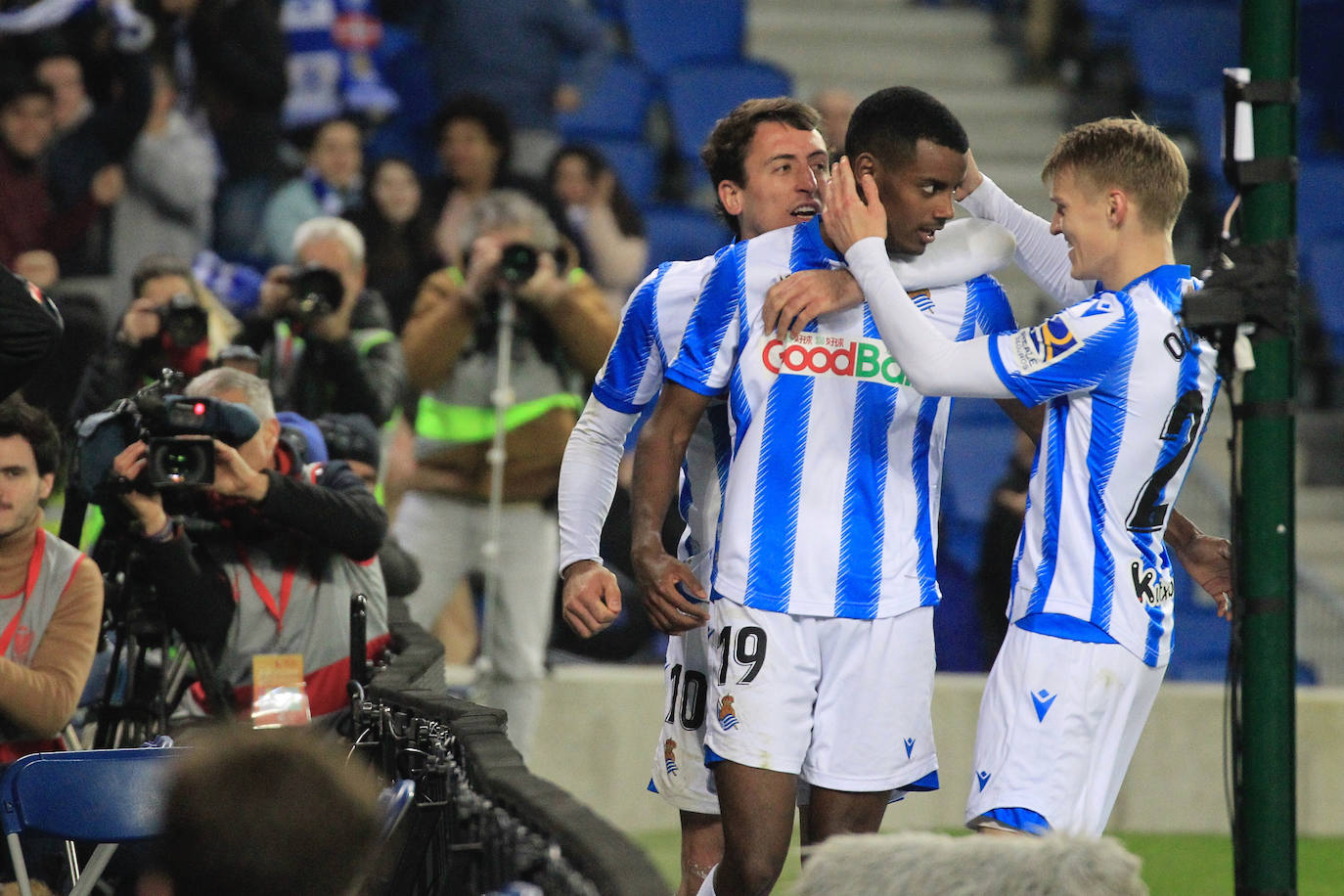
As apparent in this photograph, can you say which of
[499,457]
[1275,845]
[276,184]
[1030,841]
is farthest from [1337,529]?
[1030,841]

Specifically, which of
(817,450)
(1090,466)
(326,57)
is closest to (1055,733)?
(1090,466)

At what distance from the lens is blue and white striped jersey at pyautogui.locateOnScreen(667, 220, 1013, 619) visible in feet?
11.5

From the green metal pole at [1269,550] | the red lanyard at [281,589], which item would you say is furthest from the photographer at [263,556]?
the green metal pole at [1269,550]

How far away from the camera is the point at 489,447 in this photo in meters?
6.80

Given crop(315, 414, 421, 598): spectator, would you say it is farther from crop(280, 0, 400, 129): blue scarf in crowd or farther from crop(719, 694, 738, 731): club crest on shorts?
crop(280, 0, 400, 129): blue scarf in crowd

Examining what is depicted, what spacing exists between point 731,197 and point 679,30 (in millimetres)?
7384

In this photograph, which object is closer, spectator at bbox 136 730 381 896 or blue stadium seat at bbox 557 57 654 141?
spectator at bbox 136 730 381 896

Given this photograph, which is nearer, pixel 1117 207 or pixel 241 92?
pixel 1117 207

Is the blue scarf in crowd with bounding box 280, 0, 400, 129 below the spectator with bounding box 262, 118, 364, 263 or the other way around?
the other way around

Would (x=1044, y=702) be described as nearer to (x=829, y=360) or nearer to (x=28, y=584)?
(x=829, y=360)

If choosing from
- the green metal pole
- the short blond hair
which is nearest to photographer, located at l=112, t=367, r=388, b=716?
the short blond hair

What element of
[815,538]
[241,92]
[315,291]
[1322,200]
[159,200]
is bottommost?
[815,538]

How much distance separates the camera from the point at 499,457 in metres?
6.52

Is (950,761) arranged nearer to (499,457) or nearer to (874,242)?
(499,457)
